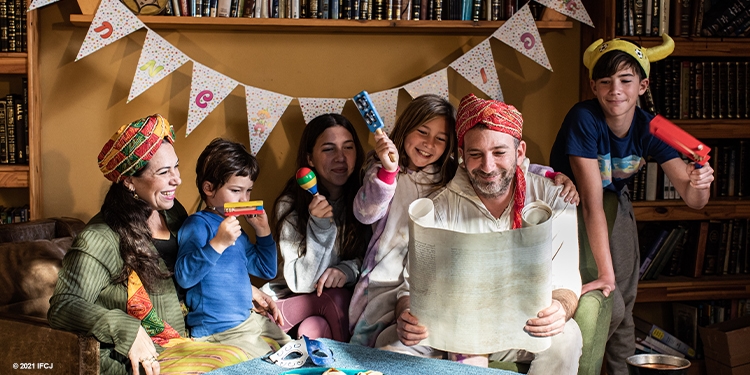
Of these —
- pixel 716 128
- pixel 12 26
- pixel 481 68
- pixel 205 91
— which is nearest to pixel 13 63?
pixel 12 26

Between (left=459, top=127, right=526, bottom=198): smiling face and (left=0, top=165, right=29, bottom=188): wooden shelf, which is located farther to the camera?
(left=0, top=165, right=29, bottom=188): wooden shelf

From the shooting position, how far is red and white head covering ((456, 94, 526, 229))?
6.56 feet

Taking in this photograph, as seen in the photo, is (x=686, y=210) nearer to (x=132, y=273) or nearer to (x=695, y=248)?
(x=695, y=248)

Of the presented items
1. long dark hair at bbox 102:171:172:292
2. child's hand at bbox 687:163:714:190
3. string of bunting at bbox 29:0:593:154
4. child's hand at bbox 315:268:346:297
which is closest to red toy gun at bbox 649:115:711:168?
child's hand at bbox 687:163:714:190

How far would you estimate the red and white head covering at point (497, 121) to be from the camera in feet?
6.56

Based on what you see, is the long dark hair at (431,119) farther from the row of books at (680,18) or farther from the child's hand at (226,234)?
the row of books at (680,18)

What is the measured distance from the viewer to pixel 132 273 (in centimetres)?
202

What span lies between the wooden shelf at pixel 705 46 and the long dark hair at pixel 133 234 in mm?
2032

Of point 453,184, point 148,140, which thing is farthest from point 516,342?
point 148,140

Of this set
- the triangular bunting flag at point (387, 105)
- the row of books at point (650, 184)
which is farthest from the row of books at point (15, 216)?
the row of books at point (650, 184)

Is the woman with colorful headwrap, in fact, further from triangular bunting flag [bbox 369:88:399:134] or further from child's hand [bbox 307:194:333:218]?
triangular bunting flag [bbox 369:88:399:134]

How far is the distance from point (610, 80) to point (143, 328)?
1619 millimetres

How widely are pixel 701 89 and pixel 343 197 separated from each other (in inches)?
64.4

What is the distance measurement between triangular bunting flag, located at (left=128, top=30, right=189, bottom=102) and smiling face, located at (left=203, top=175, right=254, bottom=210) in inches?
27.6
